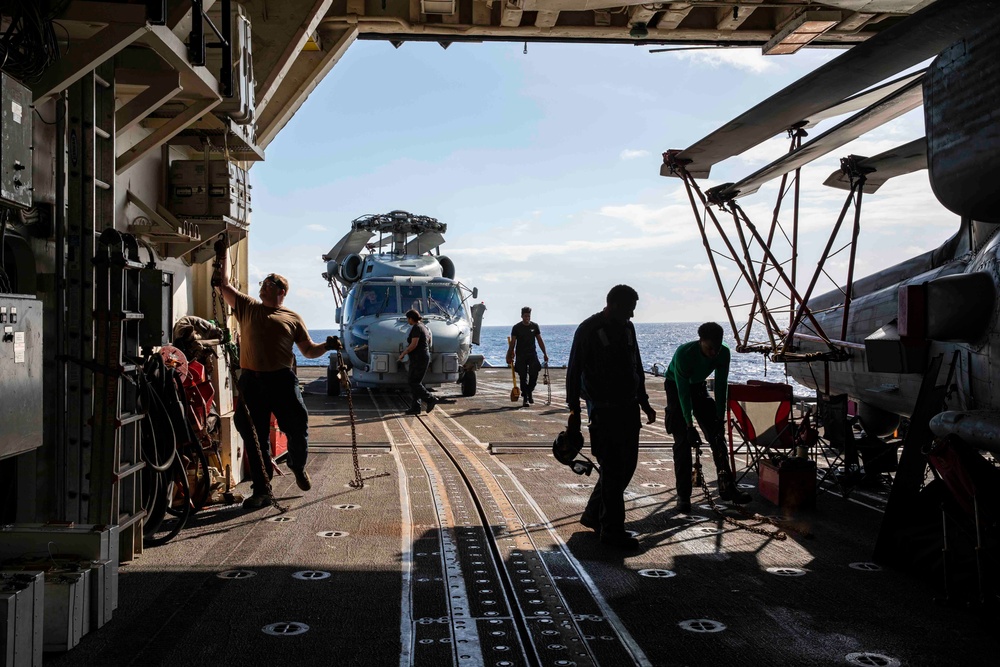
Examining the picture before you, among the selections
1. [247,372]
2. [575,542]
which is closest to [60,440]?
[247,372]

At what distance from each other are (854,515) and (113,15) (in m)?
6.71

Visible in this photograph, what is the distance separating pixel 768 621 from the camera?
4.43 m

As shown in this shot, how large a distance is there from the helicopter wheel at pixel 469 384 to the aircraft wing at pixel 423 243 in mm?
4054

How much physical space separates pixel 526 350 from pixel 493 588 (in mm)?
11833

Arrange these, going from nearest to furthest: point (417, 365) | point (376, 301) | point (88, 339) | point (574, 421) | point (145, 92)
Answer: point (88, 339) → point (145, 92) → point (574, 421) → point (417, 365) → point (376, 301)

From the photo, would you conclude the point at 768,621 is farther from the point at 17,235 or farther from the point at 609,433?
the point at 17,235

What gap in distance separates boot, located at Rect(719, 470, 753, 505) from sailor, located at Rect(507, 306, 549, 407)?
931 cm

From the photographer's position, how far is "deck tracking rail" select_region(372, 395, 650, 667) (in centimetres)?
399

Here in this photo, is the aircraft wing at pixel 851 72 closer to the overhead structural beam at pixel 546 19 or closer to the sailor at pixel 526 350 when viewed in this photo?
the overhead structural beam at pixel 546 19

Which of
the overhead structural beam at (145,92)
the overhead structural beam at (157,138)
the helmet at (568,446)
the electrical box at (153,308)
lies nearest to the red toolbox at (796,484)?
the helmet at (568,446)

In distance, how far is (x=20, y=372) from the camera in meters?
→ 4.14

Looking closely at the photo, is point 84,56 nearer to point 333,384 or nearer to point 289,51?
point 289,51

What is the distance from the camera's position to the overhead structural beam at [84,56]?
Result: 4738 millimetres

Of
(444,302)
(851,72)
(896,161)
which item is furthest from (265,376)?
(444,302)
